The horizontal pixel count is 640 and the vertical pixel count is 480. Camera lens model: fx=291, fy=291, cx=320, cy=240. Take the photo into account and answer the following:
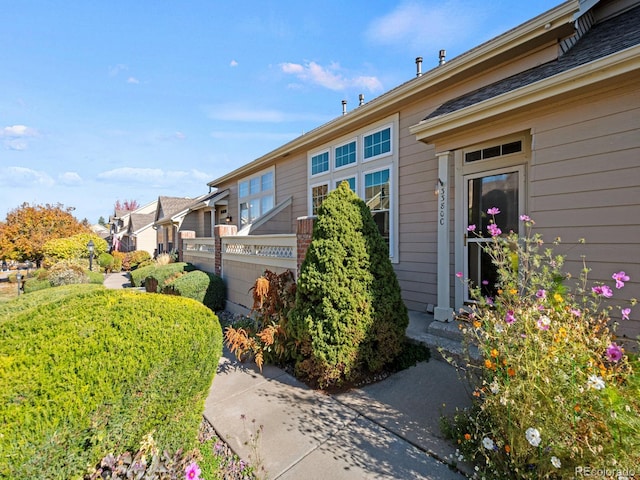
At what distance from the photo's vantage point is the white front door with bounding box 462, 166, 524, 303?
438 centimetres

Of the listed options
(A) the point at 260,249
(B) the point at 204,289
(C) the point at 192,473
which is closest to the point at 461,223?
(A) the point at 260,249

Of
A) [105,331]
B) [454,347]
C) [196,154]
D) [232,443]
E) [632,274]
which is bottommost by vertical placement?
[232,443]

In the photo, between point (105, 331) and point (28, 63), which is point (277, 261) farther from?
point (28, 63)

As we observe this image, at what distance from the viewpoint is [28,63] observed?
25.6 feet

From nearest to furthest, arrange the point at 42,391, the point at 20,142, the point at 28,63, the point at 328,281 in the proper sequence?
the point at 42,391
the point at 328,281
the point at 28,63
the point at 20,142

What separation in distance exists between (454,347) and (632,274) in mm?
2048

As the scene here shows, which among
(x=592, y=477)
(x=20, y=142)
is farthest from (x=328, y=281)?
(x=20, y=142)

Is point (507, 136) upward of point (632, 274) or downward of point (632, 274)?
upward

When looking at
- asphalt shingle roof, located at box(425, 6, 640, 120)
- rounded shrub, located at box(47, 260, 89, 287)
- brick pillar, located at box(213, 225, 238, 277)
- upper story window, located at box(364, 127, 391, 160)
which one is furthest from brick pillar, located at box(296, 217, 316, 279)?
rounded shrub, located at box(47, 260, 89, 287)

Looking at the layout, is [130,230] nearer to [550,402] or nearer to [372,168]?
[372,168]

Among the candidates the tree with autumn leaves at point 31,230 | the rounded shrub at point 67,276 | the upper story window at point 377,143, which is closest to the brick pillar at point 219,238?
the upper story window at point 377,143

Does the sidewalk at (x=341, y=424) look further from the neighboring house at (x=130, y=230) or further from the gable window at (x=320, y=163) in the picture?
the neighboring house at (x=130, y=230)

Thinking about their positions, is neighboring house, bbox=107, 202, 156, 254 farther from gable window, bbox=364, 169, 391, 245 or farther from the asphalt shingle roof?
the asphalt shingle roof

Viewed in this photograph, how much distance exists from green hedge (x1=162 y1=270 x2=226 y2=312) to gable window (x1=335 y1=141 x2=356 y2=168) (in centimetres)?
478
